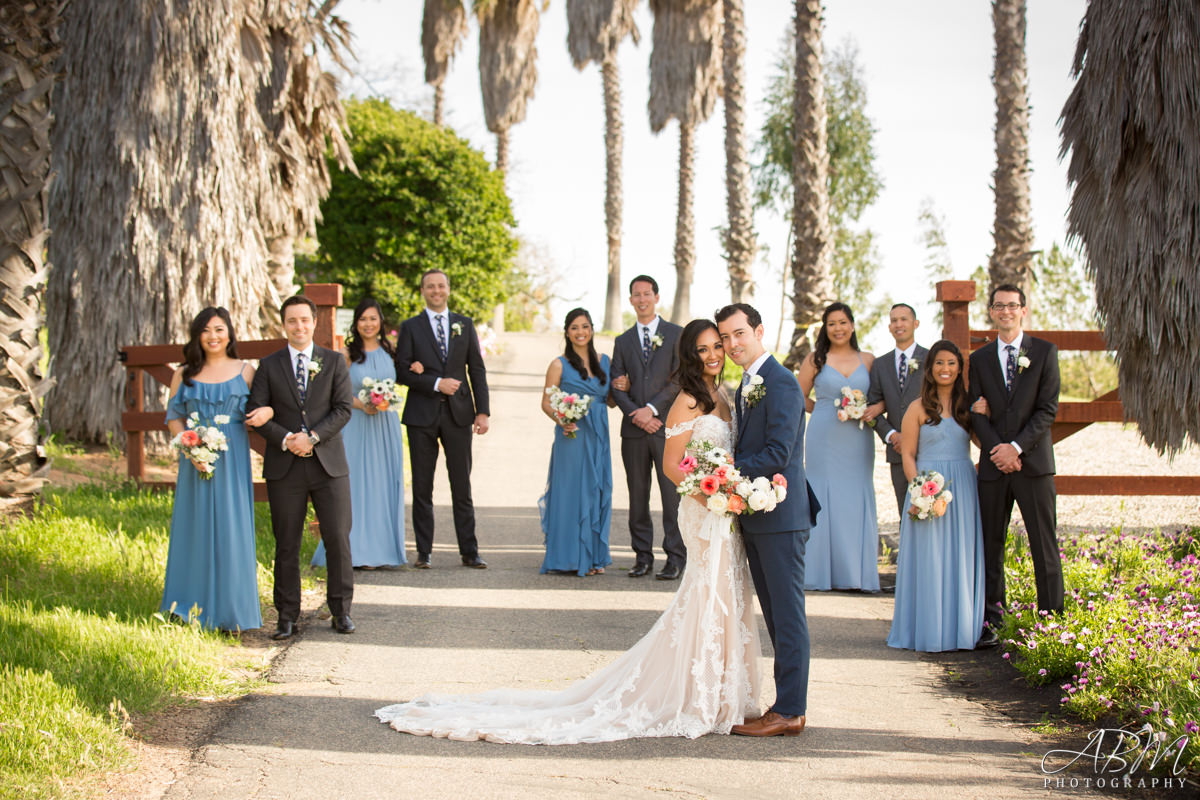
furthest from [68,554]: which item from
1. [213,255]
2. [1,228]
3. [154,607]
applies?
[213,255]

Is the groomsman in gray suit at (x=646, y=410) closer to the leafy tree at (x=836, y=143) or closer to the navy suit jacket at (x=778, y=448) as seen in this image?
the navy suit jacket at (x=778, y=448)

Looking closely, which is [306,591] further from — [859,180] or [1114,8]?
[859,180]

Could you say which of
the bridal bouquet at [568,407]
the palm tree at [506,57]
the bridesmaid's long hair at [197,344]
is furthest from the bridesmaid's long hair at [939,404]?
the palm tree at [506,57]

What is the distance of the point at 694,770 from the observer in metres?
4.70

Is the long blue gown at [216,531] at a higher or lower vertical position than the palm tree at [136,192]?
lower

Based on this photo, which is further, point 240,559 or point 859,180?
point 859,180

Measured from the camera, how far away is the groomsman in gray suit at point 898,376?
28.0 ft

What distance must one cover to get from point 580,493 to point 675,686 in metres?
3.92

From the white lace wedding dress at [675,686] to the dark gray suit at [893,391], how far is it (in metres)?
3.45

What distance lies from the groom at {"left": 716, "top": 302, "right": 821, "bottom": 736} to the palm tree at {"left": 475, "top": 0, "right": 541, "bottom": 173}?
3179 centimetres

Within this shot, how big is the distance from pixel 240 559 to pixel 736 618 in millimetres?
3426

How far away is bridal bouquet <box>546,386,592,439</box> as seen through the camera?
915 cm

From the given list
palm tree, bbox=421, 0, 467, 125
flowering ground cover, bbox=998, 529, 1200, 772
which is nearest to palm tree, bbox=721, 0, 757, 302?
palm tree, bbox=421, 0, 467, 125

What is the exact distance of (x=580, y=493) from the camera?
30.1 ft
